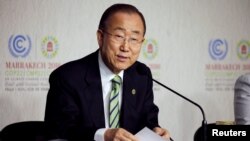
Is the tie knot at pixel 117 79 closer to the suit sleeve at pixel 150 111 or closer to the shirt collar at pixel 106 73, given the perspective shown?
the shirt collar at pixel 106 73

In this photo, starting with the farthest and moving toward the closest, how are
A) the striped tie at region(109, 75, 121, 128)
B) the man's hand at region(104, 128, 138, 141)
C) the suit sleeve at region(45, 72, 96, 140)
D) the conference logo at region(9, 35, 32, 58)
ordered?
the conference logo at region(9, 35, 32, 58), the striped tie at region(109, 75, 121, 128), the suit sleeve at region(45, 72, 96, 140), the man's hand at region(104, 128, 138, 141)

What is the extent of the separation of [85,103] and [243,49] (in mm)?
2181

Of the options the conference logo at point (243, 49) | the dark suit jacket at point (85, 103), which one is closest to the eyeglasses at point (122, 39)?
the dark suit jacket at point (85, 103)

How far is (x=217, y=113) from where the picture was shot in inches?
143

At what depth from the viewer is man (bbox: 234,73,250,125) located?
7.72ft

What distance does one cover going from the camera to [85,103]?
1.93 m

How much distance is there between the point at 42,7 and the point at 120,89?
4.22 ft

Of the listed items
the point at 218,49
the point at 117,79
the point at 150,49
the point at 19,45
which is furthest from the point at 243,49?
the point at 19,45

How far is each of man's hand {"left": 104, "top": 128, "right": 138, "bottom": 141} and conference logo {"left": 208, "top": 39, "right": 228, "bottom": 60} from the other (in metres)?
2.10

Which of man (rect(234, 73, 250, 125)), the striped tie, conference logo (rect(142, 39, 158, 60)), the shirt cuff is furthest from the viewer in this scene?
conference logo (rect(142, 39, 158, 60))

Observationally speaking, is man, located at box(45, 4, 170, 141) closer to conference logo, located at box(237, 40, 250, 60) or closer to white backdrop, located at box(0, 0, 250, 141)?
white backdrop, located at box(0, 0, 250, 141)

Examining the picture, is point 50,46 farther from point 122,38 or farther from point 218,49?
Answer: point 218,49

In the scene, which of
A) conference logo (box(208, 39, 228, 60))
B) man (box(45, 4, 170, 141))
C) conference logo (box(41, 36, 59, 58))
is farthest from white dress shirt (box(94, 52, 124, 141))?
conference logo (box(208, 39, 228, 60))

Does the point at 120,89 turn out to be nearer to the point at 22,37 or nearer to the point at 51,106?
the point at 51,106
